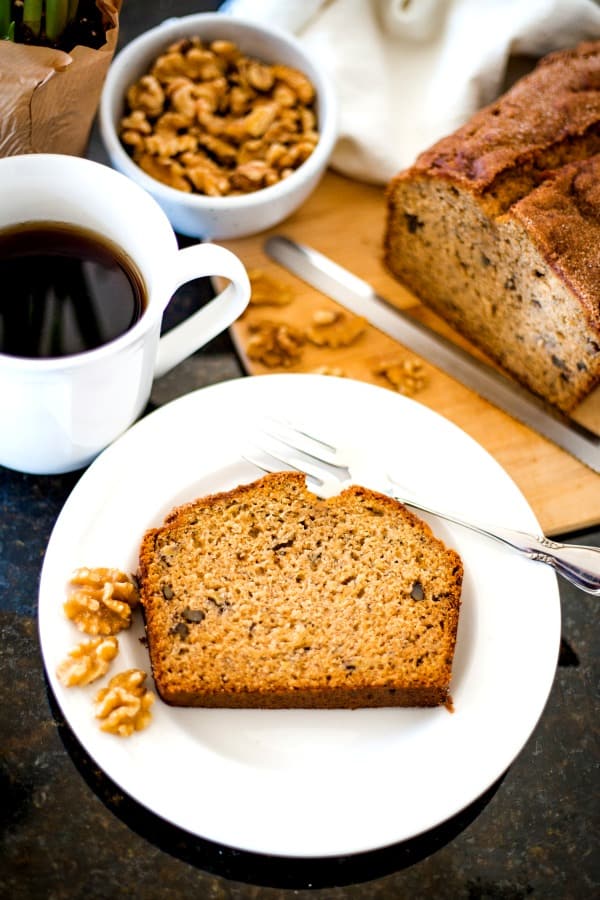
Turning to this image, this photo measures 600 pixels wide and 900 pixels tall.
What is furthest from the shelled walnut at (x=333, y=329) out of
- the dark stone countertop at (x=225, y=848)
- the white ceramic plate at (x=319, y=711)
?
the dark stone countertop at (x=225, y=848)

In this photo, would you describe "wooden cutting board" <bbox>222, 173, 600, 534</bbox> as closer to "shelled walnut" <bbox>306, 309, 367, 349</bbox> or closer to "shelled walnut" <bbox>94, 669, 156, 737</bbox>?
"shelled walnut" <bbox>306, 309, 367, 349</bbox>

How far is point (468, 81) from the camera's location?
2.14 metres

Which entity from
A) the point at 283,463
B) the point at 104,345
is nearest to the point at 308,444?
the point at 283,463

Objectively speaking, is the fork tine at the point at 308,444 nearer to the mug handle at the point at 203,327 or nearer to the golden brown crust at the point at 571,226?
the mug handle at the point at 203,327

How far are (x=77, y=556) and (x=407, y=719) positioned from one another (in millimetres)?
602

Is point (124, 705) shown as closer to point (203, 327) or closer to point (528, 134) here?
point (203, 327)

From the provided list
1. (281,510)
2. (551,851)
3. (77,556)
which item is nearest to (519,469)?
(281,510)

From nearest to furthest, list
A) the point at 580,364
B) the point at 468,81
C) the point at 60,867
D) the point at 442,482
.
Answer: the point at 60,867 → the point at 442,482 → the point at 580,364 → the point at 468,81

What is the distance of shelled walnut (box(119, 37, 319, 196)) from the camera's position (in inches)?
76.9

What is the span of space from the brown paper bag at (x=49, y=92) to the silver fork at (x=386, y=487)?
2.25ft

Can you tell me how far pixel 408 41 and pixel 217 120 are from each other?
21.1 inches

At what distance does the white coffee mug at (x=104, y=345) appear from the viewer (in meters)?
1.47

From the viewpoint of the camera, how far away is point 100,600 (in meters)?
1.52

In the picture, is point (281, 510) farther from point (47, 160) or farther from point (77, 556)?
point (47, 160)
